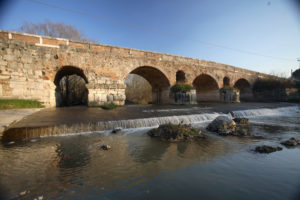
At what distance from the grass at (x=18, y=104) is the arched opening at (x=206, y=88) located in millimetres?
16331

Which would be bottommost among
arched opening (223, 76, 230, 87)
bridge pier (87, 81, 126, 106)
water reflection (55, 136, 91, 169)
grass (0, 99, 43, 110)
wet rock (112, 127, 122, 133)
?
water reflection (55, 136, 91, 169)

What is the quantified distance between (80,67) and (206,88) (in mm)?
16224

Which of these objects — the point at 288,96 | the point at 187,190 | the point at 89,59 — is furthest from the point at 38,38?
the point at 288,96

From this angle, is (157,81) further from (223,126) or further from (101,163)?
(101,163)

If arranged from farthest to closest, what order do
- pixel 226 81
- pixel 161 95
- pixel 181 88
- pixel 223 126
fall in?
pixel 226 81
pixel 161 95
pixel 181 88
pixel 223 126

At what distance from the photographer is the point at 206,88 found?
2025 cm

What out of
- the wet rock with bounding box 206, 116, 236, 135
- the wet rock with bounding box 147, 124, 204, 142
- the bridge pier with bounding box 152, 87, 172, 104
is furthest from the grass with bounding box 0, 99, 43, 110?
the bridge pier with bounding box 152, 87, 172, 104

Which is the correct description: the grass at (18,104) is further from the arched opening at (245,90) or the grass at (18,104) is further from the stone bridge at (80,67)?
the arched opening at (245,90)

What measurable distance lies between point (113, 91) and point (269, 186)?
10719mm

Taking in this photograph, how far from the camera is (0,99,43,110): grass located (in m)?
7.81

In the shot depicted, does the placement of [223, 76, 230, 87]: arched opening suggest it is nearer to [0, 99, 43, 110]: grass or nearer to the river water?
the river water

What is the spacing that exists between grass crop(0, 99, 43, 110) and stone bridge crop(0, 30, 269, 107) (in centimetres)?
37

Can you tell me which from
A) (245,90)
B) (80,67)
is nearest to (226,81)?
(245,90)

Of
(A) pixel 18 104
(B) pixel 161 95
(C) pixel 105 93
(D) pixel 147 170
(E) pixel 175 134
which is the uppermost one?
(C) pixel 105 93
